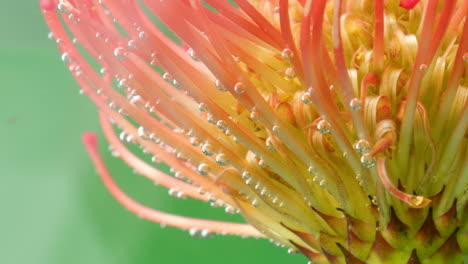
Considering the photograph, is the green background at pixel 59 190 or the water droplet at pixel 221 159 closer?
the water droplet at pixel 221 159

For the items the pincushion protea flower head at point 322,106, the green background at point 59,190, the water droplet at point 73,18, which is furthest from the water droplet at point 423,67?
the green background at point 59,190

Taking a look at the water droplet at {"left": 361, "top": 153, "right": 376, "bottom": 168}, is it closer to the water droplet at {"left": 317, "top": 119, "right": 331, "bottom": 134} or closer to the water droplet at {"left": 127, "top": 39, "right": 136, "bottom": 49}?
the water droplet at {"left": 317, "top": 119, "right": 331, "bottom": 134}

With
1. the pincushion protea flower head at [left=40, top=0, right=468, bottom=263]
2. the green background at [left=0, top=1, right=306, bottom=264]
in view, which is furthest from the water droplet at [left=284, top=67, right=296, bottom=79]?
the green background at [left=0, top=1, right=306, bottom=264]

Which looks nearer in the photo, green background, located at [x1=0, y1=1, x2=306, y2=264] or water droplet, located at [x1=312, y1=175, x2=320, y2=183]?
water droplet, located at [x1=312, y1=175, x2=320, y2=183]

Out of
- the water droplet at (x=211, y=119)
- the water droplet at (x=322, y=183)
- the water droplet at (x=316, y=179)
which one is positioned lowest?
the water droplet at (x=322, y=183)

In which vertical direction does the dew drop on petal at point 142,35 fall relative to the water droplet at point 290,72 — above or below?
above

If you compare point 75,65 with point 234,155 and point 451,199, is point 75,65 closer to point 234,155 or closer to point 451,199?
point 234,155

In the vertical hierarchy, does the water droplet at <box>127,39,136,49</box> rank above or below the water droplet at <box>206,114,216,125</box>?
above

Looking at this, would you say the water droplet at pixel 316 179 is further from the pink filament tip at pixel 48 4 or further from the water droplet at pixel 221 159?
the pink filament tip at pixel 48 4

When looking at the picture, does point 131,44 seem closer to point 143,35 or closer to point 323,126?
point 143,35
